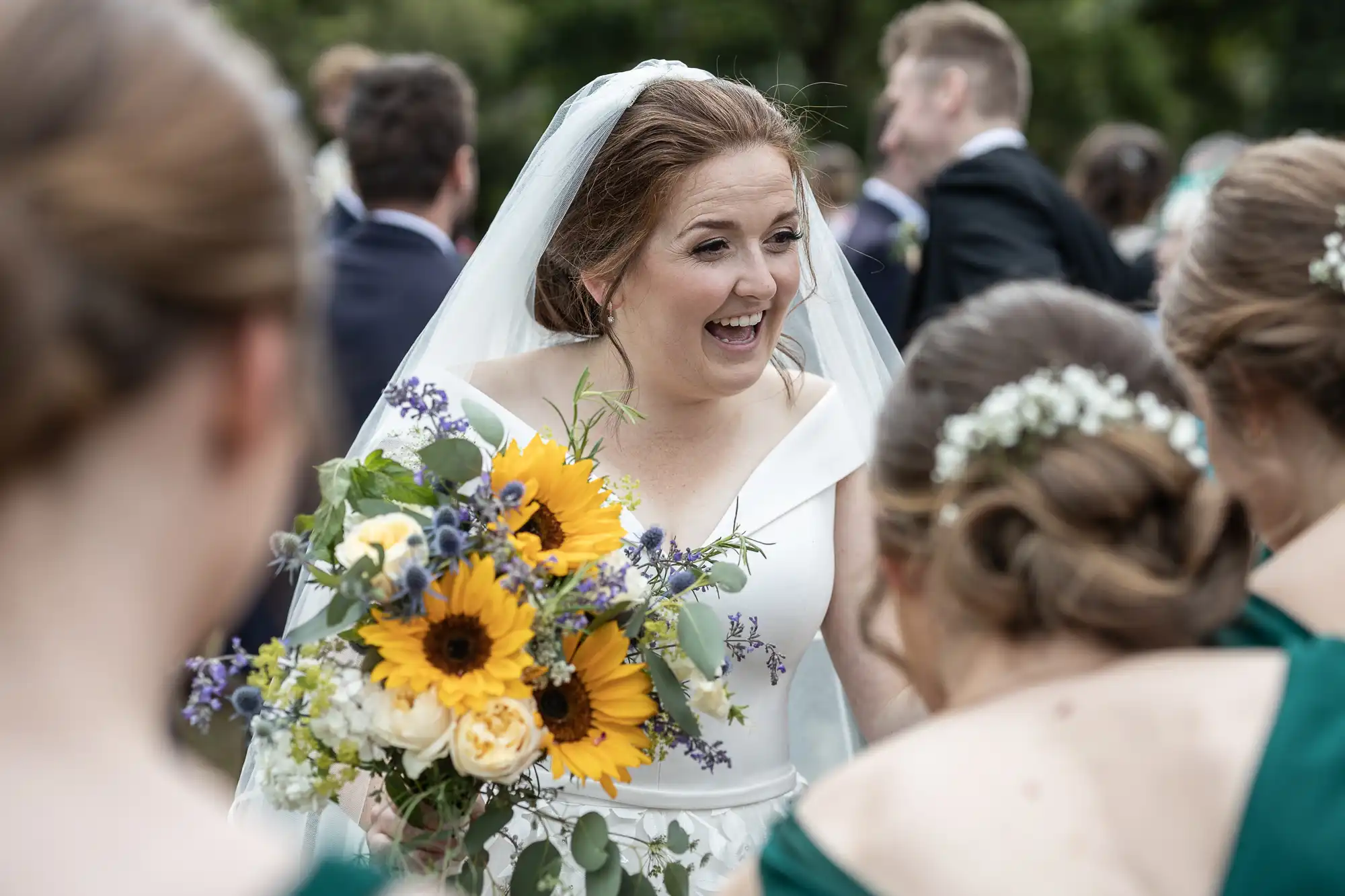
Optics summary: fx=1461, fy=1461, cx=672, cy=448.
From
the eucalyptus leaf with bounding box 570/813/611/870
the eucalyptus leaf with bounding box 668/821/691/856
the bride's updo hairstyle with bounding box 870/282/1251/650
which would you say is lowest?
the eucalyptus leaf with bounding box 668/821/691/856

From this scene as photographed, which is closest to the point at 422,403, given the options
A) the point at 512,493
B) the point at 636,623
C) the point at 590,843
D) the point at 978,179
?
the point at 512,493

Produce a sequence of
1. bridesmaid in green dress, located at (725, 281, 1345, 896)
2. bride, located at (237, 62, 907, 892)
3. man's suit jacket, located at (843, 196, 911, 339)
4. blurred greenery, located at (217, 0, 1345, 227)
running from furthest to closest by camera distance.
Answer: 1. blurred greenery, located at (217, 0, 1345, 227)
2. man's suit jacket, located at (843, 196, 911, 339)
3. bride, located at (237, 62, 907, 892)
4. bridesmaid in green dress, located at (725, 281, 1345, 896)

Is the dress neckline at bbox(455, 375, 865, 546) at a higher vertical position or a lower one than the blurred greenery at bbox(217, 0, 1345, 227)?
higher

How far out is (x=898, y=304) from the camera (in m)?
6.99

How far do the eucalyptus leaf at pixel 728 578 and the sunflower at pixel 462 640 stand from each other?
13.3 inches

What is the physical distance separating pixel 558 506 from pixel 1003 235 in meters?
3.51

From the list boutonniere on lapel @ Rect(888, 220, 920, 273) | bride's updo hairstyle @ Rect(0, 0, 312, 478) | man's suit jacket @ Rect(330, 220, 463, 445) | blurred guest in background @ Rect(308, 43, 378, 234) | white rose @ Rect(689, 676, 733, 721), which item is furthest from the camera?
blurred guest in background @ Rect(308, 43, 378, 234)

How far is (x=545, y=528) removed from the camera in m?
2.25

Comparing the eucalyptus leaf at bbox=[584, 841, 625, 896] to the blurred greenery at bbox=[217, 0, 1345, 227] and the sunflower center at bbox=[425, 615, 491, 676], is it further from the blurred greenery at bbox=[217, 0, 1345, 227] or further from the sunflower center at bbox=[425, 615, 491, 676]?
the blurred greenery at bbox=[217, 0, 1345, 227]

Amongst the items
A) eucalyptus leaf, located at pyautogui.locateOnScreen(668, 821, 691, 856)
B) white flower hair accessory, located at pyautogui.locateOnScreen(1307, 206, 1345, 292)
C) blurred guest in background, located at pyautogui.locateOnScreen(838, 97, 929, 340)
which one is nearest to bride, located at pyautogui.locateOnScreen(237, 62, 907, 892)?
eucalyptus leaf, located at pyautogui.locateOnScreen(668, 821, 691, 856)

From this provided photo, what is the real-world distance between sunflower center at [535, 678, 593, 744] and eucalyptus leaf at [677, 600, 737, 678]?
0.17 meters

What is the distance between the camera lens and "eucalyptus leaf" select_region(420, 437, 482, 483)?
87.0 inches

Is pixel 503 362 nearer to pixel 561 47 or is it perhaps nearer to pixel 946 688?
pixel 946 688

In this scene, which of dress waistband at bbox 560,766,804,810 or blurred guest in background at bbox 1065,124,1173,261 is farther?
blurred guest in background at bbox 1065,124,1173,261
